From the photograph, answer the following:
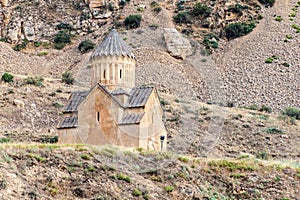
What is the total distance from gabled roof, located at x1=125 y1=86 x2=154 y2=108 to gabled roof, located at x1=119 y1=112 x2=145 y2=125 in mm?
374

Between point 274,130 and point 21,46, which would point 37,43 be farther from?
point 274,130

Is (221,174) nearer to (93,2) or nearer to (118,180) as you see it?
(118,180)

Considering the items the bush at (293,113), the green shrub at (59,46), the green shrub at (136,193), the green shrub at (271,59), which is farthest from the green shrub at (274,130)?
the green shrub at (59,46)

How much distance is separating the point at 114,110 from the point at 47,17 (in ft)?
144

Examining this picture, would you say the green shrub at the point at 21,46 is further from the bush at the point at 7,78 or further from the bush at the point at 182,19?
the bush at the point at 7,78

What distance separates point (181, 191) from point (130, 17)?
43151 mm

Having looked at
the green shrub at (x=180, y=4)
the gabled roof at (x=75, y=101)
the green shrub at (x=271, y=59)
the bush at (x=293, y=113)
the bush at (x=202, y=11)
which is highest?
the green shrub at (x=180, y=4)

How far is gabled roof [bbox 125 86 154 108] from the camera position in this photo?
33.2m

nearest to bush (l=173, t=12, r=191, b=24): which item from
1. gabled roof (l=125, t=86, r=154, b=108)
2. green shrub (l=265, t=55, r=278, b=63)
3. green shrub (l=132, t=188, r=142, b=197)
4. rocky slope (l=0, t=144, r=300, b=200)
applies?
green shrub (l=265, t=55, r=278, b=63)

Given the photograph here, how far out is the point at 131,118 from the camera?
32.9 m

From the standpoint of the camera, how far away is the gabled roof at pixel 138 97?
109 ft

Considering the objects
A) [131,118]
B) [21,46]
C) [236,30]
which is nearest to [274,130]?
[131,118]

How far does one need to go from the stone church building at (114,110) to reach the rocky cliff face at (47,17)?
38069 millimetres

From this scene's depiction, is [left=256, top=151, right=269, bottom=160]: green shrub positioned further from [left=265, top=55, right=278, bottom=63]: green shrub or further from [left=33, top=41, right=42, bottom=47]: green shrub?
[left=33, top=41, right=42, bottom=47]: green shrub
